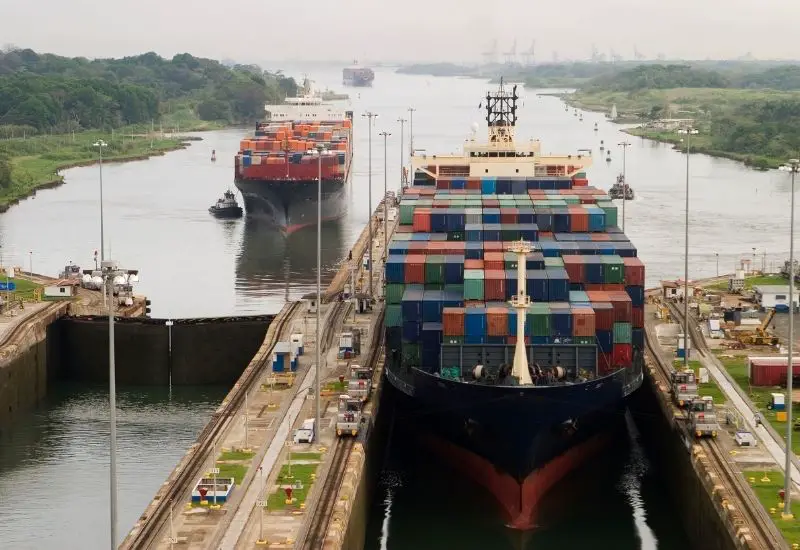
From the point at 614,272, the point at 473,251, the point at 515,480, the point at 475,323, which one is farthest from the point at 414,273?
the point at 515,480

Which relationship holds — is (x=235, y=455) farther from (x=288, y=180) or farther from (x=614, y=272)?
(x=288, y=180)

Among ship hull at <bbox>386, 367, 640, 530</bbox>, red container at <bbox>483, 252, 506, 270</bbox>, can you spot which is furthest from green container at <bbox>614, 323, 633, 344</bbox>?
red container at <bbox>483, 252, 506, 270</bbox>

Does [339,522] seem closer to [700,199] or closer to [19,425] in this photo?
[19,425]

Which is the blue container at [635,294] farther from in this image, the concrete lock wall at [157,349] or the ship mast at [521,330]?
the concrete lock wall at [157,349]

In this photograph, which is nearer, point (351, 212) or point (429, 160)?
point (429, 160)

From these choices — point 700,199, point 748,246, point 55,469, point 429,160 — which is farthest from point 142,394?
point 700,199

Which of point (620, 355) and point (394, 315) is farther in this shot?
point (394, 315)

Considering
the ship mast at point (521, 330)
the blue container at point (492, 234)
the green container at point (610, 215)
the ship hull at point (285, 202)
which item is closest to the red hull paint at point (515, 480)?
the ship mast at point (521, 330)

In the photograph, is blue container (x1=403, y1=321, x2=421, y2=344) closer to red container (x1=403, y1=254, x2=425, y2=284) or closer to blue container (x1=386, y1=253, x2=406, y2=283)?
red container (x1=403, y1=254, x2=425, y2=284)
